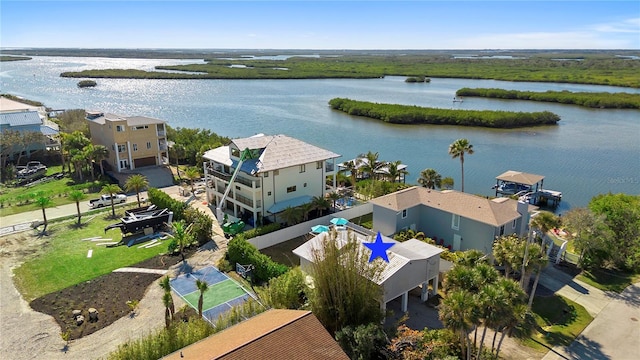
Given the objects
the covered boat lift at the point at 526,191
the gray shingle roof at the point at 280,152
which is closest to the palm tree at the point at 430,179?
the covered boat lift at the point at 526,191

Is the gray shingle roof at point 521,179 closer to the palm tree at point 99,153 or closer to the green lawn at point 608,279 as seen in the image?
the green lawn at point 608,279

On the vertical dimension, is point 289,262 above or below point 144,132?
below

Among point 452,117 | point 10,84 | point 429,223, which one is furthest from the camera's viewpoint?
point 10,84

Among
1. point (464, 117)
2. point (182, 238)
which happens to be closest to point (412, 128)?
point (464, 117)

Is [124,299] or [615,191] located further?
[615,191]

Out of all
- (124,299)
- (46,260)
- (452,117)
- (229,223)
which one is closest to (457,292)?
(124,299)

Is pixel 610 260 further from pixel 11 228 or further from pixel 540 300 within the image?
pixel 11 228

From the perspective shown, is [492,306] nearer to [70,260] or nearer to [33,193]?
[70,260]
